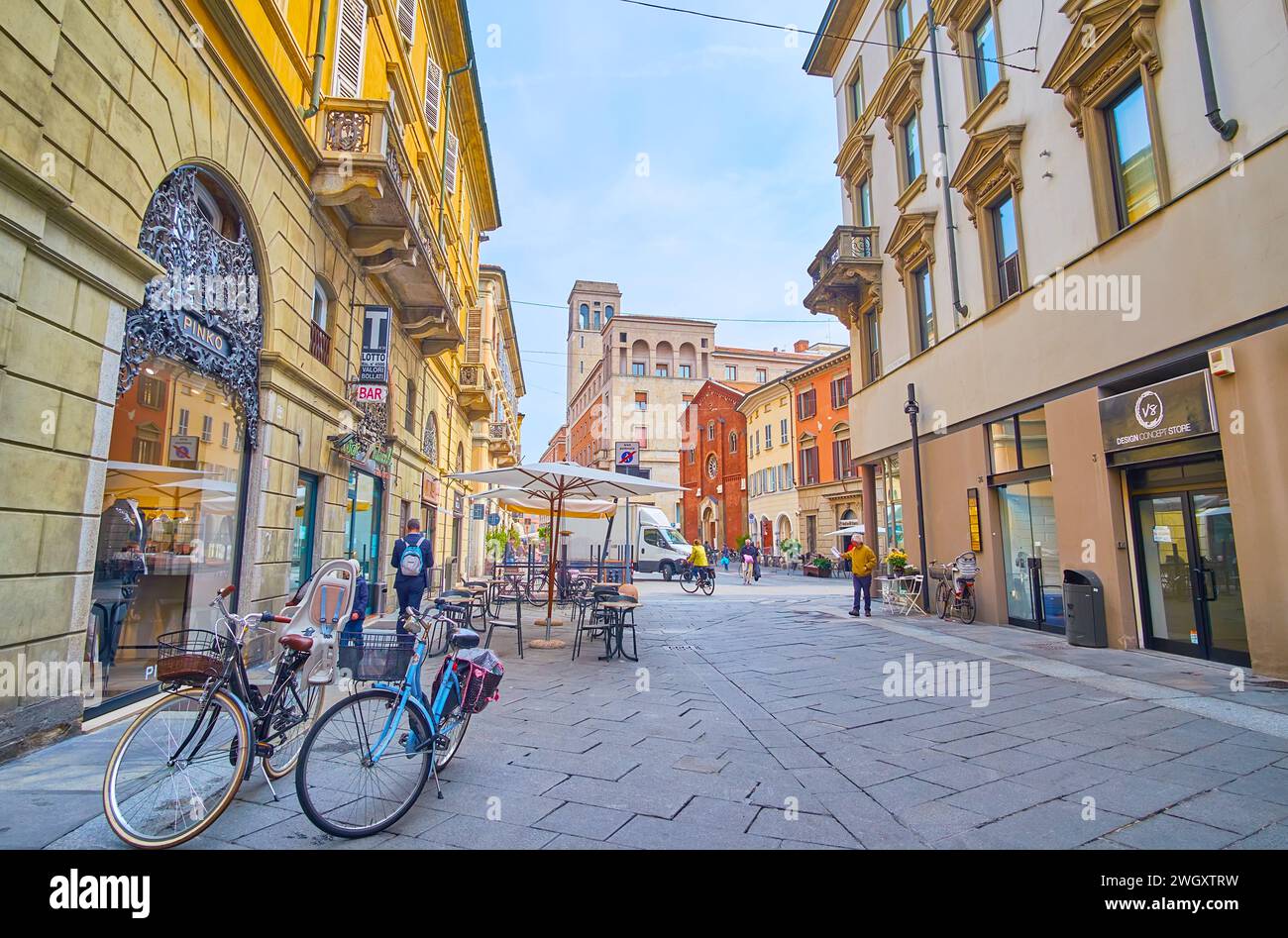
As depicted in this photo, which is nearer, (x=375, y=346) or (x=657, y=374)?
(x=375, y=346)

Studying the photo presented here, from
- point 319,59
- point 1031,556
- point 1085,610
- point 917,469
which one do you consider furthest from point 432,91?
point 1085,610

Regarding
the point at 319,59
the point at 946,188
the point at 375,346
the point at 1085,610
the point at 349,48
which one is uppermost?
the point at 349,48

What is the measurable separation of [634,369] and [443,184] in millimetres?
49418

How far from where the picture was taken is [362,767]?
3188mm

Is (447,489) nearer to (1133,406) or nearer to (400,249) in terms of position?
(400,249)

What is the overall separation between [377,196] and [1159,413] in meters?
10.3

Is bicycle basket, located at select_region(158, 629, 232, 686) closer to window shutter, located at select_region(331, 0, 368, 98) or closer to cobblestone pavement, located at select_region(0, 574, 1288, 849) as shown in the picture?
cobblestone pavement, located at select_region(0, 574, 1288, 849)

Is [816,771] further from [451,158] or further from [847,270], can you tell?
[451,158]

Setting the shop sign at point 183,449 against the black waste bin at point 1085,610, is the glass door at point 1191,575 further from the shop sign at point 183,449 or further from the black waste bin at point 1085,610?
the shop sign at point 183,449

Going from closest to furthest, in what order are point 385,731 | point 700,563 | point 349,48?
point 385,731, point 349,48, point 700,563

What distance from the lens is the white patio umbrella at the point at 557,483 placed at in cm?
924

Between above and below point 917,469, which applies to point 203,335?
above

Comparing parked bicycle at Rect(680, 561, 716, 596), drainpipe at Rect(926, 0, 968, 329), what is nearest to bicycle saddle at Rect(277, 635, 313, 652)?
drainpipe at Rect(926, 0, 968, 329)

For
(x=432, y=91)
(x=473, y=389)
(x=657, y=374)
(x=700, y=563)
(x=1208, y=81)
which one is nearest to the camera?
(x=1208, y=81)
